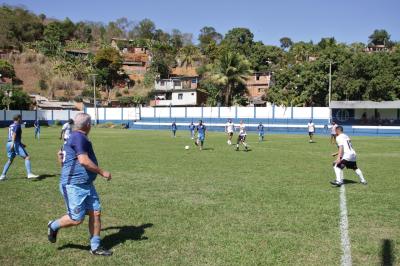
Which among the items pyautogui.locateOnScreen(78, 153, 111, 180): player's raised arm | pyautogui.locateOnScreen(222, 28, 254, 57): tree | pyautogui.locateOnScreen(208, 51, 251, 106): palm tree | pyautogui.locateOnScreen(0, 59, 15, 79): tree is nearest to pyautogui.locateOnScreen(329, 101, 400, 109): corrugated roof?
pyautogui.locateOnScreen(208, 51, 251, 106): palm tree

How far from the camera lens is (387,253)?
250 inches

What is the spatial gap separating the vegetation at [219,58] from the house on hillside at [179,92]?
2304 millimetres

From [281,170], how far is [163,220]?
28.2 feet

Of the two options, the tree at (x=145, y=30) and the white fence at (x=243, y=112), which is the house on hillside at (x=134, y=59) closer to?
the tree at (x=145, y=30)

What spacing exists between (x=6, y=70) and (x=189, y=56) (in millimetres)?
39686

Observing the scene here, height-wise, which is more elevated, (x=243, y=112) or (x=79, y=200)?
(x=243, y=112)

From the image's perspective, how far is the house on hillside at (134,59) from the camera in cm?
10725

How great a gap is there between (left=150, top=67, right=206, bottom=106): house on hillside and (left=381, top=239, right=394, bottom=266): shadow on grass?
73.8 metres

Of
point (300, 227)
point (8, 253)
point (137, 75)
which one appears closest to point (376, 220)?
point (300, 227)

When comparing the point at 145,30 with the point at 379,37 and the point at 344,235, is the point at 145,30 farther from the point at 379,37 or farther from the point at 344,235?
the point at 344,235

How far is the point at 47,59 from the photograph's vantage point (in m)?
111

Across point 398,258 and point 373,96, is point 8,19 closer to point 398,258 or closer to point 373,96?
point 373,96

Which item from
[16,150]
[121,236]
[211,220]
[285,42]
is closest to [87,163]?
[121,236]

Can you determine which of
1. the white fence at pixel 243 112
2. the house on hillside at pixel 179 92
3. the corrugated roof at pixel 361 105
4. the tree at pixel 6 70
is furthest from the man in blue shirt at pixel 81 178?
the tree at pixel 6 70
